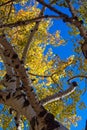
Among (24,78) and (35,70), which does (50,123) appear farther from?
(35,70)

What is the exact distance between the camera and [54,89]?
14.6 meters

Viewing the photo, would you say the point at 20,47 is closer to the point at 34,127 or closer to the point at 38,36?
the point at 38,36

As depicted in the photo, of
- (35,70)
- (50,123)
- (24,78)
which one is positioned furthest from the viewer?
(35,70)

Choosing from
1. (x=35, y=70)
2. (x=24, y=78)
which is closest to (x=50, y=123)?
(x=24, y=78)

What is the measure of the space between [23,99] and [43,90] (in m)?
9.49

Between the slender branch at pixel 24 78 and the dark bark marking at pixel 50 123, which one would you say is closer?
the dark bark marking at pixel 50 123

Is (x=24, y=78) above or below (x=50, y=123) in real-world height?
above

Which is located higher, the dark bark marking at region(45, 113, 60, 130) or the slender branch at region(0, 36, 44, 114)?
the slender branch at region(0, 36, 44, 114)

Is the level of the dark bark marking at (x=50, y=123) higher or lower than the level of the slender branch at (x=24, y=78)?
lower

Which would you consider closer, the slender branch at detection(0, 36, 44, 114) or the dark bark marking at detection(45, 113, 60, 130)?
the dark bark marking at detection(45, 113, 60, 130)

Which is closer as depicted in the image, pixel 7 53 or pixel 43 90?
pixel 7 53

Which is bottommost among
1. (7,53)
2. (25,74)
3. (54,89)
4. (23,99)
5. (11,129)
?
(11,129)

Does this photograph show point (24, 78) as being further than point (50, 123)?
Yes

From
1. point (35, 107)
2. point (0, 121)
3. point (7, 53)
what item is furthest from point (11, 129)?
point (35, 107)
